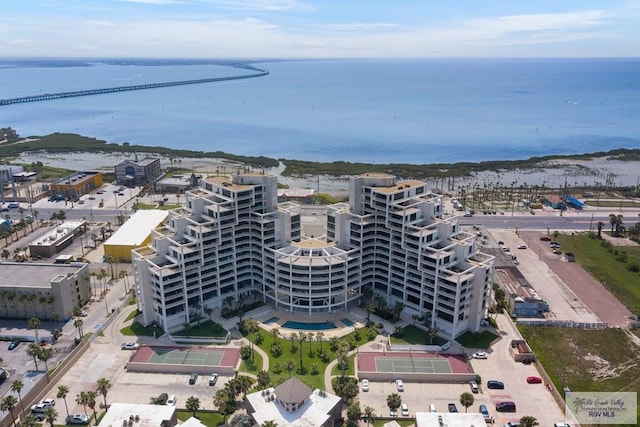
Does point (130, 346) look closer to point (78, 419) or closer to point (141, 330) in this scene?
point (141, 330)

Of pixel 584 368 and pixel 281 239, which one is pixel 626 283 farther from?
pixel 281 239

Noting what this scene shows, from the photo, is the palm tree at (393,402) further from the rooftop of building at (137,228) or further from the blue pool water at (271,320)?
the rooftop of building at (137,228)

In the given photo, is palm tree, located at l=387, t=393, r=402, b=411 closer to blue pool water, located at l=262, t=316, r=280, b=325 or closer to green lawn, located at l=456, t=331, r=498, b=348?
green lawn, located at l=456, t=331, r=498, b=348

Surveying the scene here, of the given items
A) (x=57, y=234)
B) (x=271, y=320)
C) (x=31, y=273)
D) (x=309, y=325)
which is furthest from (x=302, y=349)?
(x=57, y=234)

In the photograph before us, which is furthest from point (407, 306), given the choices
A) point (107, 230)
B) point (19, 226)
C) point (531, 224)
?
point (19, 226)

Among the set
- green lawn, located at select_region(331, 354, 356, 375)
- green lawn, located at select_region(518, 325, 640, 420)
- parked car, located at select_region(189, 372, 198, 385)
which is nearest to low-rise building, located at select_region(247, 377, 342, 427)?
green lawn, located at select_region(331, 354, 356, 375)
